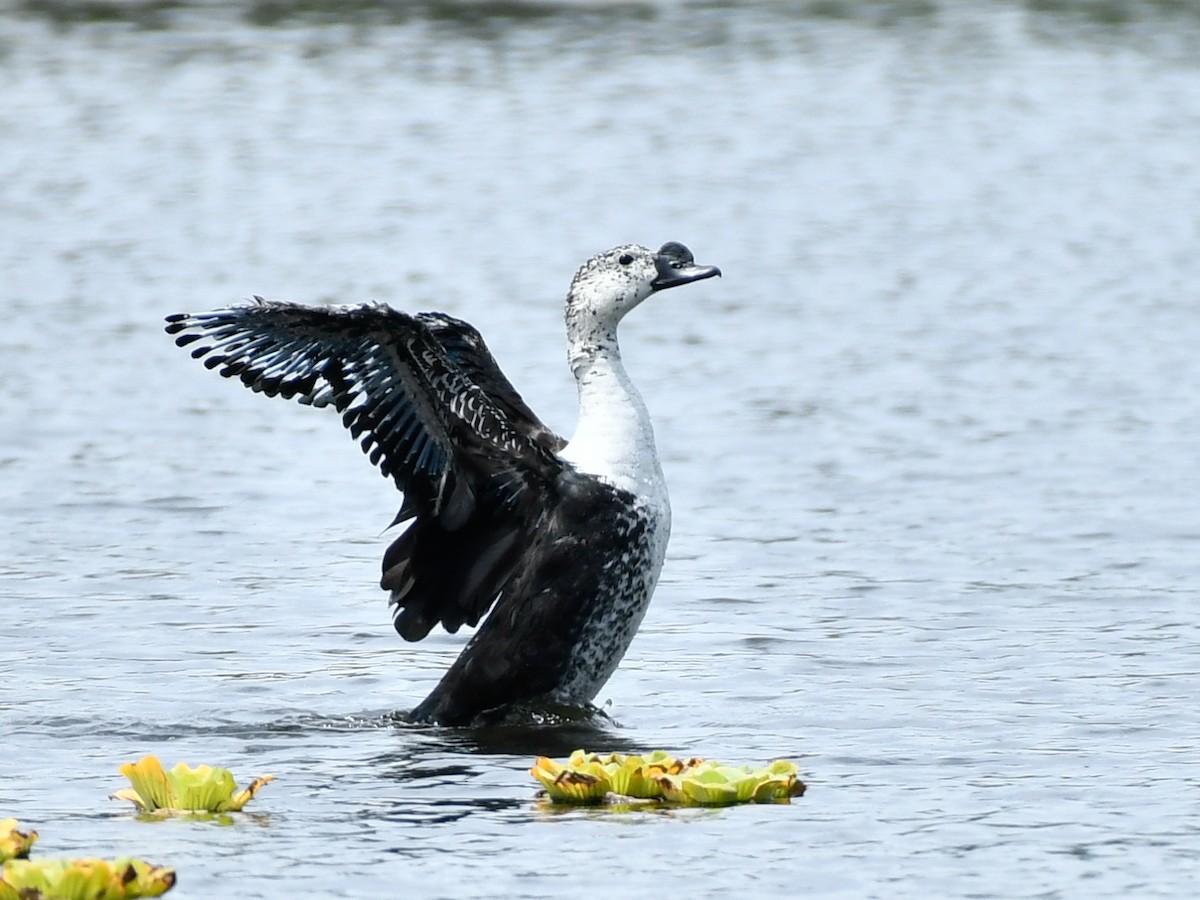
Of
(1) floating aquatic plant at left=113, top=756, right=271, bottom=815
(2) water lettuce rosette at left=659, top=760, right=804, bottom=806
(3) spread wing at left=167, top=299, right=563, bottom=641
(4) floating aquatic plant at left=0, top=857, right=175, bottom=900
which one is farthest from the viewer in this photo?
(3) spread wing at left=167, top=299, right=563, bottom=641

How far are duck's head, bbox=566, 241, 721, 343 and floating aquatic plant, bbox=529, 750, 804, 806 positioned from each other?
186cm

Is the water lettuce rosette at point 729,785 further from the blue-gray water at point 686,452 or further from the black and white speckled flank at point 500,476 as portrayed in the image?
the black and white speckled flank at point 500,476

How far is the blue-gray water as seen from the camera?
7.48m

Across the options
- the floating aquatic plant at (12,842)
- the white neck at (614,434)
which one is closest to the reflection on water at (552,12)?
the white neck at (614,434)

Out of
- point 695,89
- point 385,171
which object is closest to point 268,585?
point 385,171

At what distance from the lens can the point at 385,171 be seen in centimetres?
2419

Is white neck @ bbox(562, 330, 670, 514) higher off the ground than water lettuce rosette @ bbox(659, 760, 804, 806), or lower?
higher

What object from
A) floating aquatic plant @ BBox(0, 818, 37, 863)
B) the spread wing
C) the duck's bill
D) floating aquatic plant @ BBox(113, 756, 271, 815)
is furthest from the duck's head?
floating aquatic plant @ BBox(0, 818, 37, 863)

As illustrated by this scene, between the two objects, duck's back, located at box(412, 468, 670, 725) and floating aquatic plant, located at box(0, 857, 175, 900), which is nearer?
floating aquatic plant, located at box(0, 857, 175, 900)

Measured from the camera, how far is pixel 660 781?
24.3 feet

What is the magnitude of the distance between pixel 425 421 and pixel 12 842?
2423 millimetres

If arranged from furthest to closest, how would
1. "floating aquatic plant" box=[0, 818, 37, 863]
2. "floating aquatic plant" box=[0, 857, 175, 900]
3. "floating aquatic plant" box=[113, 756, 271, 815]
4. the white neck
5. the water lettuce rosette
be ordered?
the white neck
the water lettuce rosette
"floating aquatic plant" box=[113, 756, 271, 815]
"floating aquatic plant" box=[0, 818, 37, 863]
"floating aquatic plant" box=[0, 857, 175, 900]

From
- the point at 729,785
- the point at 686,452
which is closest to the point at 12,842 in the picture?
the point at 729,785

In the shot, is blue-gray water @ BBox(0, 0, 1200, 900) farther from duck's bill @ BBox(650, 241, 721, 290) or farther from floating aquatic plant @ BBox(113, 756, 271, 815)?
duck's bill @ BBox(650, 241, 721, 290)
